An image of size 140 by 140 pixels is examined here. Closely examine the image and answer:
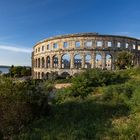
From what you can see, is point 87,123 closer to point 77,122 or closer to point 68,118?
point 77,122

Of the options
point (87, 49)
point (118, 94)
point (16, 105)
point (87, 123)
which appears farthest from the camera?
point (87, 49)

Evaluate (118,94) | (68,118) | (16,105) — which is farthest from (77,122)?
(118,94)

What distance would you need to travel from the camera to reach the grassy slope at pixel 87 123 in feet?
29.4

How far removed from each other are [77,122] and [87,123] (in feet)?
2.29

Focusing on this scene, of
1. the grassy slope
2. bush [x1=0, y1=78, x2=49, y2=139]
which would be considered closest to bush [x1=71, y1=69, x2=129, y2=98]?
the grassy slope

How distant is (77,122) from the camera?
36.8 feet

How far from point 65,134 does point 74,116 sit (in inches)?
121

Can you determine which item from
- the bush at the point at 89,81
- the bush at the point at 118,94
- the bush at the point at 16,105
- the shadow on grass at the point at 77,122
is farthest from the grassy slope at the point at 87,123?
the bush at the point at 89,81

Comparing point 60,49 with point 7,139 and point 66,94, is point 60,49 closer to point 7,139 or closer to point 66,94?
point 66,94

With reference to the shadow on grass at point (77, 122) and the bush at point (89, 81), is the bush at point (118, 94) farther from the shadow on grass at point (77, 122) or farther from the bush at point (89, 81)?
the bush at point (89, 81)

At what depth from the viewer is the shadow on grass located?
923 cm

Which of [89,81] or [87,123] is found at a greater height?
[89,81]

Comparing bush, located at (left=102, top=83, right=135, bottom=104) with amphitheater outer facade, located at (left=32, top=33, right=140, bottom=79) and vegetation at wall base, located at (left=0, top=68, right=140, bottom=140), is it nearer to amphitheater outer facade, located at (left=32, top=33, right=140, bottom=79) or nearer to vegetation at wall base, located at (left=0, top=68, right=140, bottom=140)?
vegetation at wall base, located at (left=0, top=68, right=140, bottom=140)

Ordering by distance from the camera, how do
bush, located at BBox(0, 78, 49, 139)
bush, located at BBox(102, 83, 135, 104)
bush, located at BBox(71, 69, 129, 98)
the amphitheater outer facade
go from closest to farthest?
bush, located at BBox(0, 78, 49, 139) → bush, located at BBox(102, 83, 135, 104) → bush, located at BBox(71, 69, 129, 98) → the amphitheater outer facade
